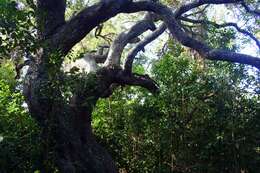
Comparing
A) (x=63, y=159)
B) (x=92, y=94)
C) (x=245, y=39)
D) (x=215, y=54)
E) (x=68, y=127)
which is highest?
(x=245, y=39)

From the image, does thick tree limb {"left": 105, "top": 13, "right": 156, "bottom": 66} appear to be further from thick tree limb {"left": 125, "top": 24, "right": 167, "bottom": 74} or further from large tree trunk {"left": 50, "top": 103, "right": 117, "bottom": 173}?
large tree trunk {"left": 50, "top": 103, "right": 117, "bottom": 173}

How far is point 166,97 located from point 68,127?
2.00m

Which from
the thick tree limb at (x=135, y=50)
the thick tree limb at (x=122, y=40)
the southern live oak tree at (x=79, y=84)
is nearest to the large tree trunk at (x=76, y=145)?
the southern live oak tree at (x=79, y=84)

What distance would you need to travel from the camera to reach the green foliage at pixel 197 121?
8242 mm

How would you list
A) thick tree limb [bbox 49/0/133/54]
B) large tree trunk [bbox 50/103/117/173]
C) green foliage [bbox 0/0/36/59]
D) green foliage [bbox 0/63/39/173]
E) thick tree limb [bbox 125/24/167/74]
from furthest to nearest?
thick tree limb [bbox 125/24/167/74], thick tree limb [bbox 49/0/133/54], green foliage [bbox 0/63/39/173], large tree trunk [bbox 50/103/117/173], green foliage [bbox 0/0/36/59]

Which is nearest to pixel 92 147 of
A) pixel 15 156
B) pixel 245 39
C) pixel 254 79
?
pixel 15 156

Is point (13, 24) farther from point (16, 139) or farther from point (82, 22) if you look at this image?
point (16, 139)

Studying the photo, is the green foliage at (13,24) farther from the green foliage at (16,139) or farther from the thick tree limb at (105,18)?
the green foliage at (16,139)

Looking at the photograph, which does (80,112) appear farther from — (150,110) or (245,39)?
(245,39)

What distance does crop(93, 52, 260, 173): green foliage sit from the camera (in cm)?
824

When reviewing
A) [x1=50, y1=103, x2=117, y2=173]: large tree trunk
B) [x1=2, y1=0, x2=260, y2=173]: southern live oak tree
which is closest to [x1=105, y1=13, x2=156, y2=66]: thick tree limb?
[x1=2, y1=0, x2=260, y2=173]: southern live oak tree

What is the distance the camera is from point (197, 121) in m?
8.48

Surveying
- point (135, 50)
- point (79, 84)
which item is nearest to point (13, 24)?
point (79, 84)

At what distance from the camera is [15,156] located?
773 cm
